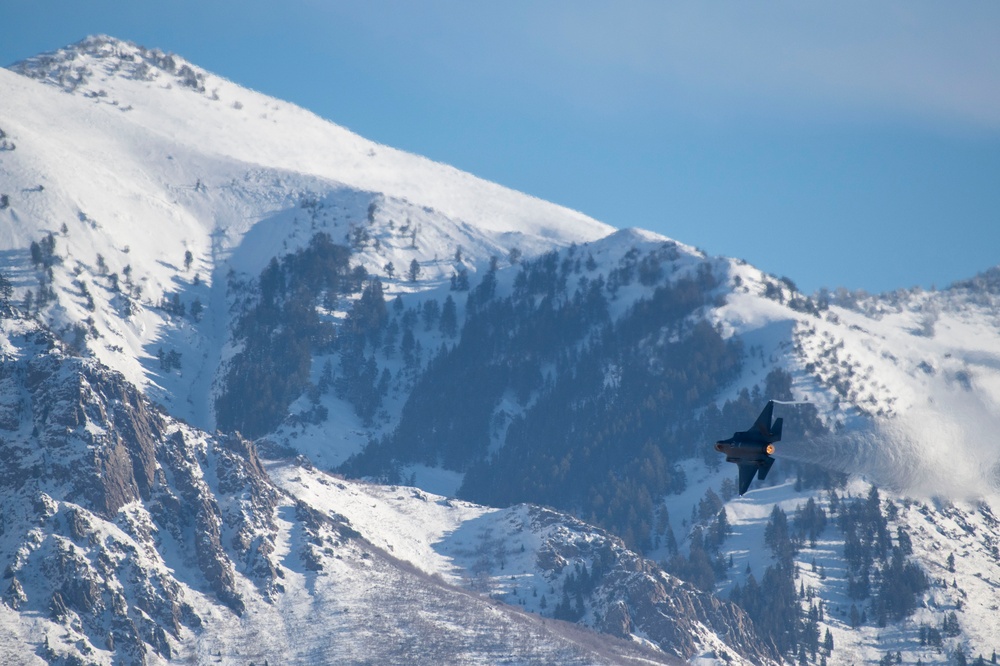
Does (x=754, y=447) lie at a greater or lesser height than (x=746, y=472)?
greater

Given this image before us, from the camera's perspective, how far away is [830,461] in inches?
7790

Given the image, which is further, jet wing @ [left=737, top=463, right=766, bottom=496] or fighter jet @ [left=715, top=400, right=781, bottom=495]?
jet wing @ [left=737, top=463, right=766, bottom=496]

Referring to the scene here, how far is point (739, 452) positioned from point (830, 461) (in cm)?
6526

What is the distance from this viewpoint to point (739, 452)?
447ft

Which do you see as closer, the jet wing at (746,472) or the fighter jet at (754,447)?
the fighter jet at (754,447)

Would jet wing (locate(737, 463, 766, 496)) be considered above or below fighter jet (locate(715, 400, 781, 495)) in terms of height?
below

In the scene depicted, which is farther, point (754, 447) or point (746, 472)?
point (746, 472)

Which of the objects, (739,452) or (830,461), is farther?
(830,461)

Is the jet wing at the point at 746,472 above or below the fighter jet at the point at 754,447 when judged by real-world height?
below
